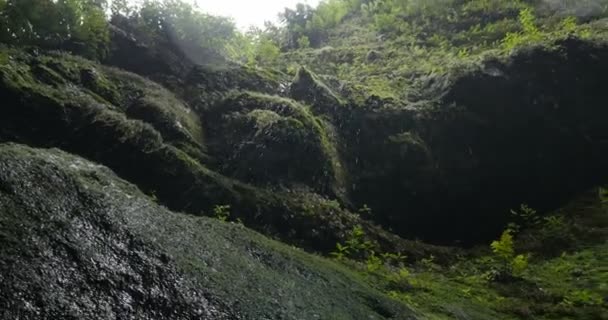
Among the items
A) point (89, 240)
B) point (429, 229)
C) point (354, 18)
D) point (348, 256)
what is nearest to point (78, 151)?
point (89, 240)

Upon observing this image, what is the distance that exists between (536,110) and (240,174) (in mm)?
7709

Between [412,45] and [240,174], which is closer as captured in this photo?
[240,174]

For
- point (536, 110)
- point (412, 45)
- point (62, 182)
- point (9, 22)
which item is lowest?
point (62, 182)

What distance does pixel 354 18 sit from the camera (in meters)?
25.2

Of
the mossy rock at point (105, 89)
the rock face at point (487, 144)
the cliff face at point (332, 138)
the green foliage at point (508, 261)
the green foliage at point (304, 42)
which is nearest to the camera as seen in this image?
the cliff face at point (332, 138)

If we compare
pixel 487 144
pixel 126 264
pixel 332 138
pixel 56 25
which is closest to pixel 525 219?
pixel 487 144

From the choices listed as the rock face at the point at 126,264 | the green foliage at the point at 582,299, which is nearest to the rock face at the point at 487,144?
the green foliage at the point at 582,299

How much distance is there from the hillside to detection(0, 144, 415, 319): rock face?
20 millimetres

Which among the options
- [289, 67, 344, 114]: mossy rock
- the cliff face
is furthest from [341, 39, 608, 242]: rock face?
[289, 67, 344, 114]: mossy rock

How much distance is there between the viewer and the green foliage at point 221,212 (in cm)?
788

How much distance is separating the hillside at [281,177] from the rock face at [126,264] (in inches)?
0.8

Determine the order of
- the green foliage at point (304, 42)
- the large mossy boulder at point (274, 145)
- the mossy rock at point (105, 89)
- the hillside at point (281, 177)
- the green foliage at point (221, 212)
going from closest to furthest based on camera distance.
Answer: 1. the hillside at point (281, 177)
2. the green foliage at point (221, 212)
3. the mossy rock at point (105, 89)
4. the large mossy boulder at point (274, 145)
5. the green foliage at point (304, 42)

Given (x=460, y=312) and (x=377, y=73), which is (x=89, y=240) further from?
(x=377, y=73)

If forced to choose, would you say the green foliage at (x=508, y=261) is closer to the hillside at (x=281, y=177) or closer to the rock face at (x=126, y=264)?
the hillside at (x=281, y=177)
